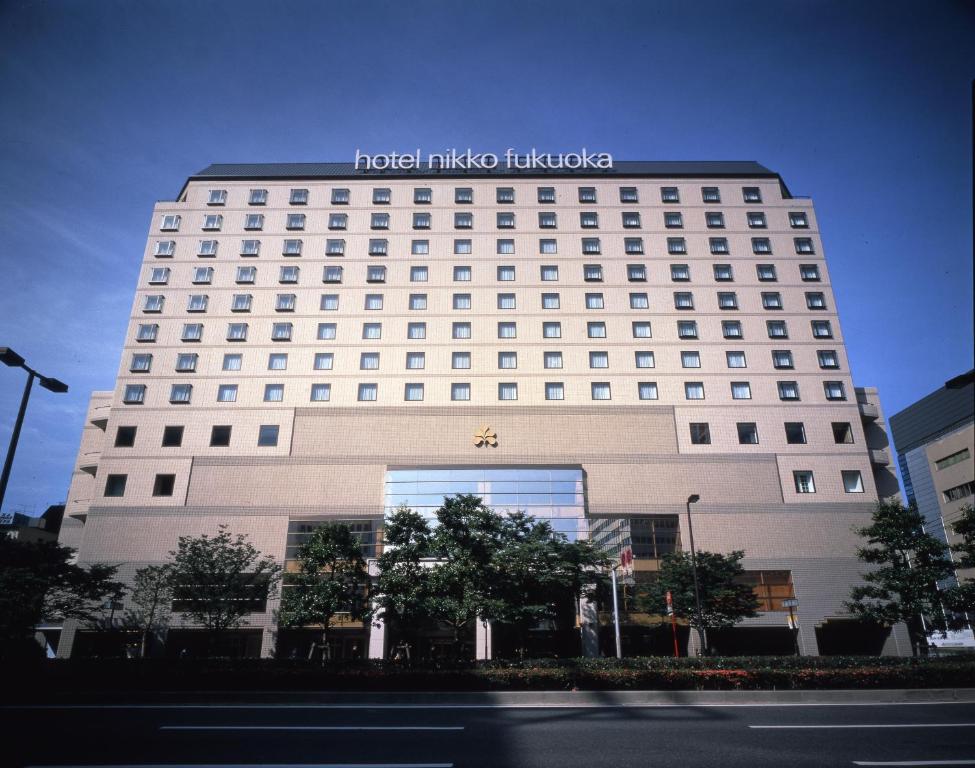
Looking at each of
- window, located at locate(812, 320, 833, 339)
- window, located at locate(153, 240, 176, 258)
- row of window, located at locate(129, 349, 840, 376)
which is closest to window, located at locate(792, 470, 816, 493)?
row of window, located at locate(129, 349, 840, 376)

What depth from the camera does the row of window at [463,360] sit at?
43.5 metres

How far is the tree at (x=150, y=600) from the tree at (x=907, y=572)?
36787 millimetres

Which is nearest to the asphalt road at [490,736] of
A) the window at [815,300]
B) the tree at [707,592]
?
the tree at [707,592]

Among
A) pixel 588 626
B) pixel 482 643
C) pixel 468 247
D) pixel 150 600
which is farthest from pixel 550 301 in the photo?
pixel 150 600

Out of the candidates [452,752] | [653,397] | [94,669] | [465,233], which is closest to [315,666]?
[94,669]

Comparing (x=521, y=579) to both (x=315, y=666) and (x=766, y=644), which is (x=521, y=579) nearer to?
(x=315, y=666)

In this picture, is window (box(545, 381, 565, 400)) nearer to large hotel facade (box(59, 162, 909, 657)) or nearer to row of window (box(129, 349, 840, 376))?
large hotel facade (box(59, 162, 909, 657))

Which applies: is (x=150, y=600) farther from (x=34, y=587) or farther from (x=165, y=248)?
(x=165, y=248)

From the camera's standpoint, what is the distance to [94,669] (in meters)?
21.9

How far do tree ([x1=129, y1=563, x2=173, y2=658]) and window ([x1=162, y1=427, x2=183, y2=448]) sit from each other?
28.7ft

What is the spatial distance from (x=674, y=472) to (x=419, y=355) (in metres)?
20.1

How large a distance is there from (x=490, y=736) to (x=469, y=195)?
145 ft

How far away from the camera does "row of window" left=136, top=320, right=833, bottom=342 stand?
44500 millimetres

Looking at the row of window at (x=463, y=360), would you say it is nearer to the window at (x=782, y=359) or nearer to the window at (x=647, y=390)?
the window at (x=782, y=359)
